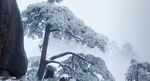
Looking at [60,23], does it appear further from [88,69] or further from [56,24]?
[88,69]

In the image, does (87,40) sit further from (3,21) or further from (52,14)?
(3,21)

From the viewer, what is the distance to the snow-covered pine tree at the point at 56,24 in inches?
509

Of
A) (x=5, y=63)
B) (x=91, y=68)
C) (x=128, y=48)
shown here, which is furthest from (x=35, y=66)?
(x=128, y=48)

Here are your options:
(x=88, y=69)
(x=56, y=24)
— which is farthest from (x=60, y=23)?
(x=88, y=69)

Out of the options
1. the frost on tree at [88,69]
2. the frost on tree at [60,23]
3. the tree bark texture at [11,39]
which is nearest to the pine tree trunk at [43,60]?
the frost on tree at [60,23]

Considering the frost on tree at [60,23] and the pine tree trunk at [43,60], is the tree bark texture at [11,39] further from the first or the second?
the pine tree trunk at [43,60]

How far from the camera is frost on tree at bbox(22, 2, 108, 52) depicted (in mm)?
12883

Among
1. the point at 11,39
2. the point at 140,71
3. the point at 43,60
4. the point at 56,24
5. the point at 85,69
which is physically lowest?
the point at 85,69

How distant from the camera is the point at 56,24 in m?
12.8

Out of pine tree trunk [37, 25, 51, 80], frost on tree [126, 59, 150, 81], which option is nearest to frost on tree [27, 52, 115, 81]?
pine tree trunk [37, 25, 51, 80]

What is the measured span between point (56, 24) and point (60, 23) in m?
0.24

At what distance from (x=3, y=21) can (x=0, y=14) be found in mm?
340

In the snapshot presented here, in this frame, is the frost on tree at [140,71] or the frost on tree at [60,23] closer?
the frost on tree at [60,23]

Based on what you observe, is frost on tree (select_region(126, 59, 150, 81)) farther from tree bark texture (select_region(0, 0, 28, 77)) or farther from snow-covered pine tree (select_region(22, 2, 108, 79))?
tree bark texture (select_region(0, 0, 28, 77))
